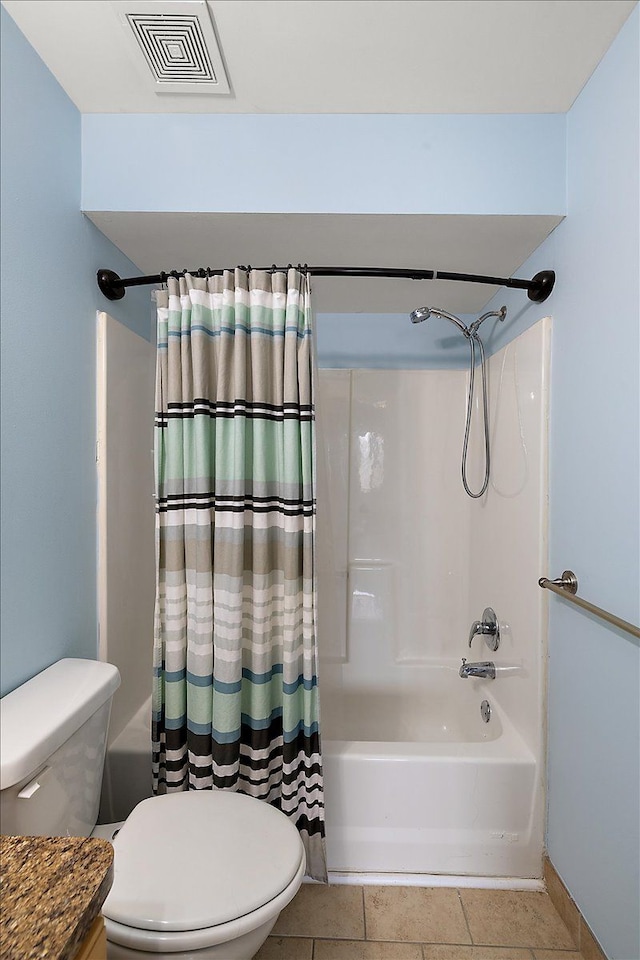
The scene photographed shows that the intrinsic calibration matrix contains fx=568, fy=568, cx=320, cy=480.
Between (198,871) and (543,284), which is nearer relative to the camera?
(198,871)

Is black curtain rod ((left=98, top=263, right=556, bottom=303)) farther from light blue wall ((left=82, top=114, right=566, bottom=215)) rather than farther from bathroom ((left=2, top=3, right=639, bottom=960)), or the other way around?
light blue wall ((left=82, top=114, right=566, bottom=215))

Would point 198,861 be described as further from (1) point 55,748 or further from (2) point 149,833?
(1) point 55,748

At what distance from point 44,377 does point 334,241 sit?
1.00m

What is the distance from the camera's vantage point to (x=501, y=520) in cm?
224

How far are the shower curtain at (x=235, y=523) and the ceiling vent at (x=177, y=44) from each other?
0.48 metres

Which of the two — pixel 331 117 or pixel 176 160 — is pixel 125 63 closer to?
pixel 176 160

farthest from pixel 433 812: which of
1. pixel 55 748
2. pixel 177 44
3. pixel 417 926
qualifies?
pixel 177 44

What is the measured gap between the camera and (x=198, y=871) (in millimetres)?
1150

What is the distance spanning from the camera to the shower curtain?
1.64m

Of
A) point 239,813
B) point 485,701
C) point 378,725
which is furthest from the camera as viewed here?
point 378,725

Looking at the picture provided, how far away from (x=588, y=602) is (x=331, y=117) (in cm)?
152

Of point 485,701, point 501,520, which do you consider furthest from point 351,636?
point 501,520

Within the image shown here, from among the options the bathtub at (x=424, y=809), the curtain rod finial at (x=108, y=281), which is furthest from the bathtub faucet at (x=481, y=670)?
the curtain rod finial at (x=108, y=281)

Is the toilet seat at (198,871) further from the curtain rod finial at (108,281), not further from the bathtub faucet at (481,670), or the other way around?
the curtain rod finial at (108,281)
